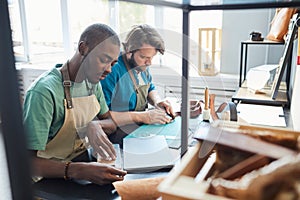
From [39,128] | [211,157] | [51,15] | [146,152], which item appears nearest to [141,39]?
[146,152]

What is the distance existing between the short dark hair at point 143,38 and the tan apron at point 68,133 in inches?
28.0

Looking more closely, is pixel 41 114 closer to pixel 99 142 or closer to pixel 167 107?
pixel 99 142

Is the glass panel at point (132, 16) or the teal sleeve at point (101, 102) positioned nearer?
the teal sleeve at point (101, 102)

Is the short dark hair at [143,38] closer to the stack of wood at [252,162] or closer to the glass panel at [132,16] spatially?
the glass panel at [132,16]

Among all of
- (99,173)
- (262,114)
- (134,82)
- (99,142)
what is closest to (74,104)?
(99,142)

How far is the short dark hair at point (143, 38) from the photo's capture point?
6.68 feet

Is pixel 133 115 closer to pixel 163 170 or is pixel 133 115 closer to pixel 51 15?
pixel 163 170

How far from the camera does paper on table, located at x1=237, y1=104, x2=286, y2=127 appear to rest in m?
1.58

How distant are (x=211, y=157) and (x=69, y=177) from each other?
720mm

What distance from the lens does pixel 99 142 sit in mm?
1384

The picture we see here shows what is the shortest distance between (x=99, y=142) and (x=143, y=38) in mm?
923

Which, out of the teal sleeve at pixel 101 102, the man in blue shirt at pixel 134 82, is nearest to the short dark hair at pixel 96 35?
the teal sleeve at pixel 101 102

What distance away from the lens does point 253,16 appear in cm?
283

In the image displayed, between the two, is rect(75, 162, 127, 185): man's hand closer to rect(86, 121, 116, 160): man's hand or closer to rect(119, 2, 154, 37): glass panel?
rect(86, 121, 116, 160): man's hand
